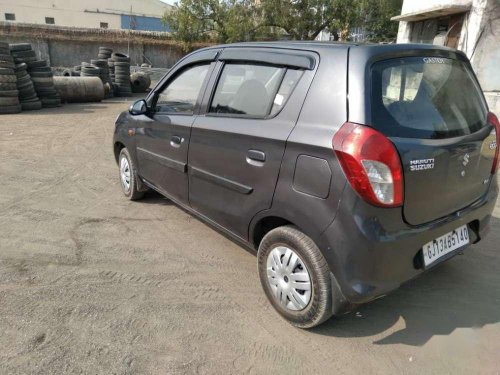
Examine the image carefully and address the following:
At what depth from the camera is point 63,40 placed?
918 inches

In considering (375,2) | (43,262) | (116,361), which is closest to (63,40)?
(375,2)

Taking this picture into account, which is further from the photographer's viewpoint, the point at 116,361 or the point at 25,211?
the point at 25,211

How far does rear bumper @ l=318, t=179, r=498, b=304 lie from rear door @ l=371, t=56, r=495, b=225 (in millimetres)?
116

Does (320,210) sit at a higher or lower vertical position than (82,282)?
Result: higher

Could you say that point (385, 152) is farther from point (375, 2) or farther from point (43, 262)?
point (375, 2)

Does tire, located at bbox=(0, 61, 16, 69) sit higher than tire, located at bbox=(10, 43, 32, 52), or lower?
lower

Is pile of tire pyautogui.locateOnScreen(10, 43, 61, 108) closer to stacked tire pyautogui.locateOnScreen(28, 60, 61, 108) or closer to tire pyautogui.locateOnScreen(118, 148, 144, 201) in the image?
stacked tire pyautogui.locateOnScreen(28, 60, 61, 108)

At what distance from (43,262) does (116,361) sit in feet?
4.91

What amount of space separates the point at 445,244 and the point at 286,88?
4.89 ft

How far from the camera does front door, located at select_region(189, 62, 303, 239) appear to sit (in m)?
2.60

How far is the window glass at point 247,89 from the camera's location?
2746 mm

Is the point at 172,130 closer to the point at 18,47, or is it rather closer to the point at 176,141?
the point at 176,141

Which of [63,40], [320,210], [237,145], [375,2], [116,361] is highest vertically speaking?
[375,2]

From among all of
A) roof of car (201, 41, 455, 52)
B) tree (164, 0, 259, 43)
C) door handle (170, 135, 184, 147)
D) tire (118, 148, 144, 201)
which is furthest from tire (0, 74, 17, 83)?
tree (164, 0, 259, 43)
